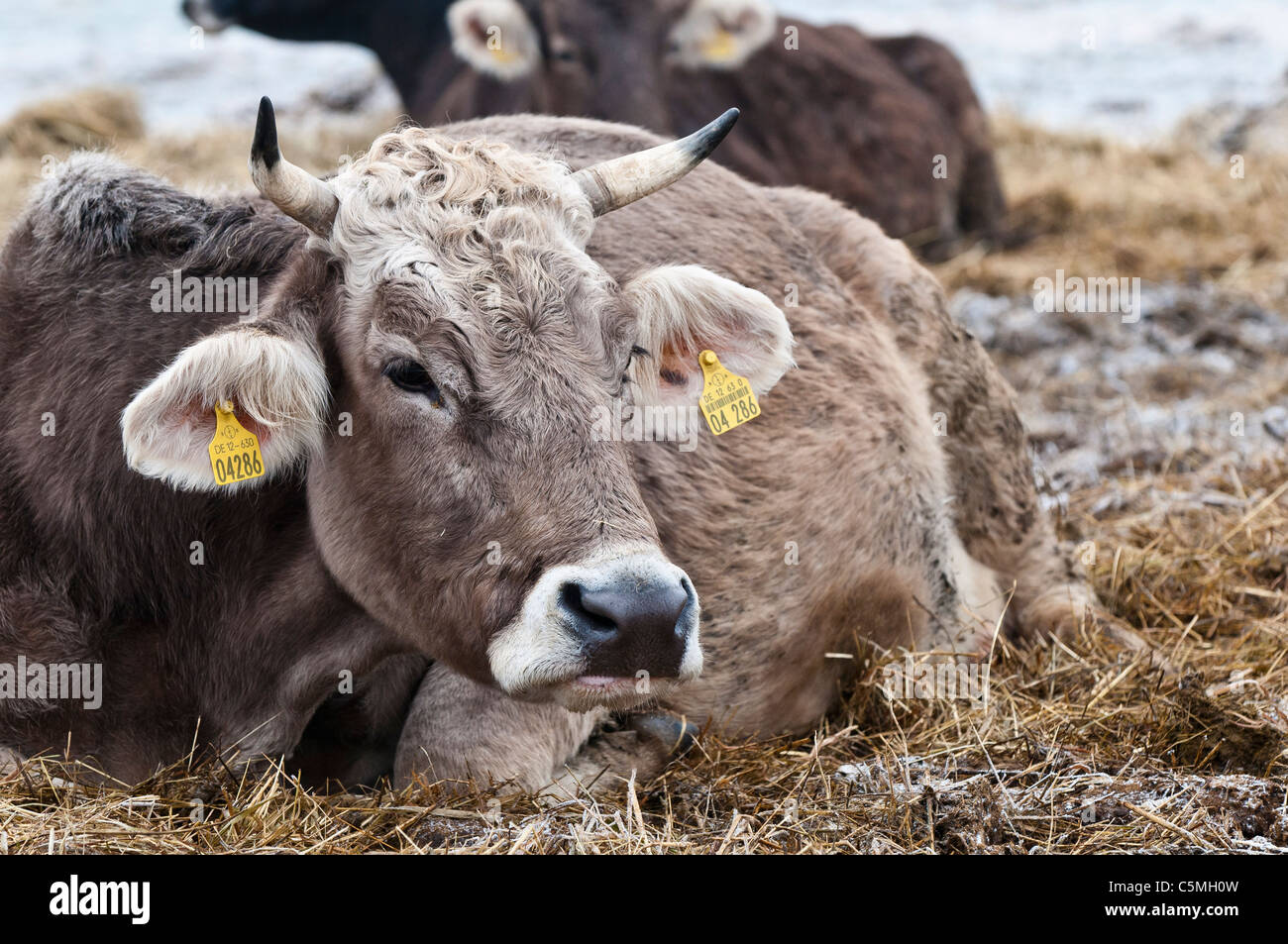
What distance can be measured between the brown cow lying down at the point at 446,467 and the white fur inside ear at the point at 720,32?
5533 millimetres

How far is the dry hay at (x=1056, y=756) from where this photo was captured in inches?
145

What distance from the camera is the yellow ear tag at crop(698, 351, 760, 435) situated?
407 centimetres

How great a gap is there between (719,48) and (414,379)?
7819 millimetres

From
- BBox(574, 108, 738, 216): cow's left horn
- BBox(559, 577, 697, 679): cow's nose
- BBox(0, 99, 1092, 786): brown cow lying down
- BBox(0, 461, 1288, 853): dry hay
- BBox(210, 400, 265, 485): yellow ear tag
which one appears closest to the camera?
BBox(559, 577, 697, 679): cow's nose

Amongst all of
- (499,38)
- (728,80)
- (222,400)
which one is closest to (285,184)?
(222,400)

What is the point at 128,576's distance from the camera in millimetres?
3988

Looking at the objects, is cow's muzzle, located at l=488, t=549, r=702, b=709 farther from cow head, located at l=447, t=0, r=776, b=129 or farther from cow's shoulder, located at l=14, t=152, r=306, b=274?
cow head, located at l=447, t=0, r=776, b=129

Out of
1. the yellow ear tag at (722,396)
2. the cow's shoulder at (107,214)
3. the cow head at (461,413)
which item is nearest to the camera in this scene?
the cow head at (461,413)

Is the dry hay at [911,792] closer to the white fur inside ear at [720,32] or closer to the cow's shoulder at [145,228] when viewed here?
the cow's shoulder at [145,228]

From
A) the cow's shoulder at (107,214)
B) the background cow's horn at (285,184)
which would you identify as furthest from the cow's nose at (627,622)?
the cow's shoulder at (107,214)

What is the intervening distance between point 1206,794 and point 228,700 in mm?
2627

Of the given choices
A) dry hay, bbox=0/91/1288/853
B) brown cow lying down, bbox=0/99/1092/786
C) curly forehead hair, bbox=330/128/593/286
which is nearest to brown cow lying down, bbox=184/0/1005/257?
dry hay, bbox=0/91/1288/853

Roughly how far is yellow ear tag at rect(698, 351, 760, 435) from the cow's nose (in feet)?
3.07

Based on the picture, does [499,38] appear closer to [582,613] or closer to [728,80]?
[728,80]
